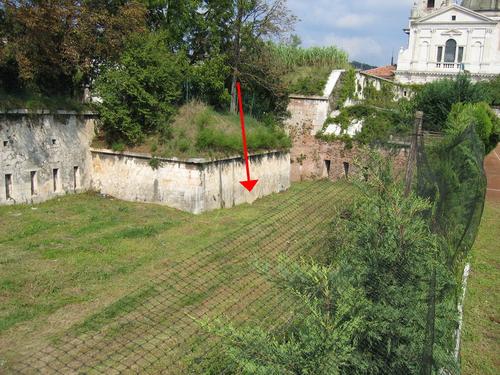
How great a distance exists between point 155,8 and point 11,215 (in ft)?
28.1

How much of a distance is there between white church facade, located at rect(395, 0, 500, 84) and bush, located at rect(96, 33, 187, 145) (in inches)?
1044

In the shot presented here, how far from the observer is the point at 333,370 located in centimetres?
311

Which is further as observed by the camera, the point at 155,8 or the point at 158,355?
the point at 155,8

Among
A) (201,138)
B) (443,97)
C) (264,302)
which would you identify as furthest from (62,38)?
(443,97)

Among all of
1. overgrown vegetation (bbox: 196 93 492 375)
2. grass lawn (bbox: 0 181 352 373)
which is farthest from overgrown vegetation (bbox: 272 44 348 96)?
overgrown vegetation (bbox: 196 93 492 375)

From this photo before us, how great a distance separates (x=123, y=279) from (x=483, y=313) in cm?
589

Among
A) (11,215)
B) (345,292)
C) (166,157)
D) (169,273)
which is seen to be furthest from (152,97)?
(345,292)

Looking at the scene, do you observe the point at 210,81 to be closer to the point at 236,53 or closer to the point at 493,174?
the point at 236,53

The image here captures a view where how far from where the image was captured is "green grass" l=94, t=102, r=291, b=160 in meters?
13.7

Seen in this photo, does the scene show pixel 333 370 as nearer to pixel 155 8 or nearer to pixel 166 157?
pixel 166 157

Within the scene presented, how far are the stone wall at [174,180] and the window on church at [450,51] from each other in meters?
26.7

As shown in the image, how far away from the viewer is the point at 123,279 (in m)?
8.23

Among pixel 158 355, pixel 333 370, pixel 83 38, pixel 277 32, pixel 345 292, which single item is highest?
pixel 277 32

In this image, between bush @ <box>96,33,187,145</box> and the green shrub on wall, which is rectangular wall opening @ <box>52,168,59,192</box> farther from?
the green shrub on wall
